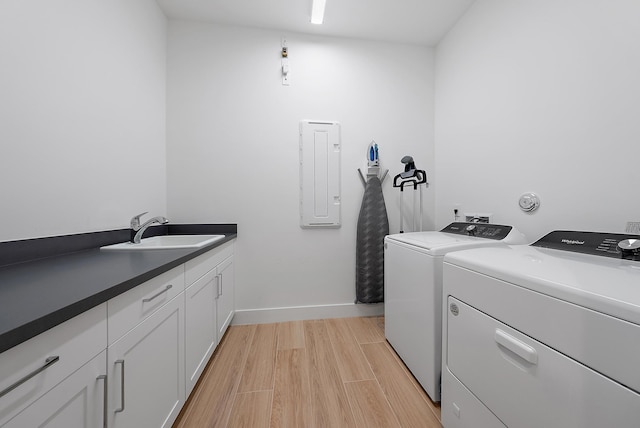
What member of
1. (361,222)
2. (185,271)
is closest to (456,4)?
(361,222)

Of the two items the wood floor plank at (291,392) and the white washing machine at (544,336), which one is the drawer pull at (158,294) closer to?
the wood floor plank at (291,392)

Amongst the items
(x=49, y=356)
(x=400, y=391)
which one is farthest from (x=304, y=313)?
(x=49, y=356)

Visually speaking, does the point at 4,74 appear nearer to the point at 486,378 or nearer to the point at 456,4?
the point at 486,378

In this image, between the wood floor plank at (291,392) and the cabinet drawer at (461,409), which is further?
the wood floor plank at (291,392)

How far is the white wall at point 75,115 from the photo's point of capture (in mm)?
891

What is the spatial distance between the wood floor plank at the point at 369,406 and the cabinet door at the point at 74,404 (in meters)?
1.05

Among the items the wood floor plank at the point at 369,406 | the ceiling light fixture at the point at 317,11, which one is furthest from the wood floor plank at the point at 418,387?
the ceiling light fixture at the point at 317,11

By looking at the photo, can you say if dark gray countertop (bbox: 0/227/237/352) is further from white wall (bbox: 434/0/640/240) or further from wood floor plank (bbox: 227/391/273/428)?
white wall (bbox: 434/0/640/240)

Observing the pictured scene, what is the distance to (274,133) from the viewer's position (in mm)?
2043

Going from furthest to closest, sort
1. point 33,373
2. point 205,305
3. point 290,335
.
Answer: point 290,335
point 205,305
point 33,373

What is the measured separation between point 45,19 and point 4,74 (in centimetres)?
35

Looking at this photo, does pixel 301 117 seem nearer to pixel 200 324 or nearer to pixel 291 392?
pixel 200 324

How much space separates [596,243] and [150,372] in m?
1.92

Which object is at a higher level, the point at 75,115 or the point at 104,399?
the point at 75,115
